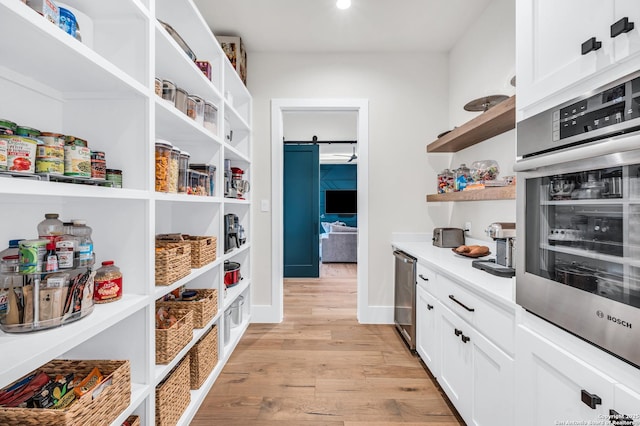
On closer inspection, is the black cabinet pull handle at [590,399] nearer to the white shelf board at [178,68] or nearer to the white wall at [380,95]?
the white shelf board at [178,68]

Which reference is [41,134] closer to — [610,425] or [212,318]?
[212,318]

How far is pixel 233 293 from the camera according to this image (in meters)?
2.47

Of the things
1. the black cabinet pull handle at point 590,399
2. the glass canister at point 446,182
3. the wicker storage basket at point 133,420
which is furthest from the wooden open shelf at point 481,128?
the wicker storage basket at point 133,420

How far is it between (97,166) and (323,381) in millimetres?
1841

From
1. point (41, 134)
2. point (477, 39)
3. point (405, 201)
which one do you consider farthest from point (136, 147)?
point (477, 39)

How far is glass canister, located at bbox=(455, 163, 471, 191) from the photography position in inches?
90.5

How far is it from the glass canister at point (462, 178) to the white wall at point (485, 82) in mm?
202

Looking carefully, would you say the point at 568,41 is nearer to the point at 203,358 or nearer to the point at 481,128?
the point at 481,128

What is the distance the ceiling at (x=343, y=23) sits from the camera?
2338 millimetres

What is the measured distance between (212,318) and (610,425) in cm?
189

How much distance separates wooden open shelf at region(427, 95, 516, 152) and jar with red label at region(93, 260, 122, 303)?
2086 mm

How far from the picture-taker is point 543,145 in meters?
0.94

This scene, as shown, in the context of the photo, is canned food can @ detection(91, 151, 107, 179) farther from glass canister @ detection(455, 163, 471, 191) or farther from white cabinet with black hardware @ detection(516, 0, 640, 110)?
glass canister @ detection(455, 163, 471, 191)

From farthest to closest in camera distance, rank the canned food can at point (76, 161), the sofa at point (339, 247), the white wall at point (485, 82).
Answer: the sofa at point (339, 247) < the white wall at point (485, 82) < the canned food can at point (76, 161)
